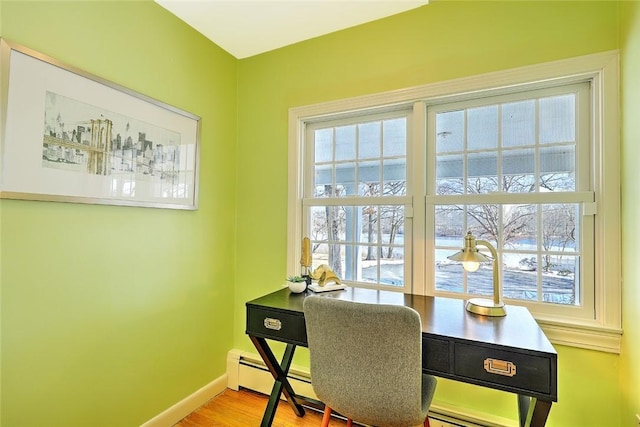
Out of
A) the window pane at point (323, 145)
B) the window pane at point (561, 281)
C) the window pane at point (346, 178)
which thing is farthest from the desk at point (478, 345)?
the window pane at point (323, 145)

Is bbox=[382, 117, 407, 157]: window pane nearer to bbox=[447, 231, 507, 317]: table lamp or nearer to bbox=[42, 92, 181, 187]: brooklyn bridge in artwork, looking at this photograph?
bbox=[447, 231, 507, 317]: table lamp

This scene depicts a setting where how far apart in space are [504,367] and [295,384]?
4.65ft

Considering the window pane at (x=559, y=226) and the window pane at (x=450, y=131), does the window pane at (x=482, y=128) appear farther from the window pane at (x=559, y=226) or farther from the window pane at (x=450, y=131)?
the window pane at (x=559, y=226)

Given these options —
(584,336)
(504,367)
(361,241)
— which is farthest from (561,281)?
(361,241)

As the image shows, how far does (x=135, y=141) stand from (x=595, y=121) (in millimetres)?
2328

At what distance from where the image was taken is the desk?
108cm

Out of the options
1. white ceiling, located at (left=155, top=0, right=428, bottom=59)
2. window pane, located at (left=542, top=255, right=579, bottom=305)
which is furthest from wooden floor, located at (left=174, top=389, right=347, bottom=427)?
white ceiling, located at (left=155, top=0, right=428, bottom=59)

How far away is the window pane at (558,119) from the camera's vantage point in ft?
5.33

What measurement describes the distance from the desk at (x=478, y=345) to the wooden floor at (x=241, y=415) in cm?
41

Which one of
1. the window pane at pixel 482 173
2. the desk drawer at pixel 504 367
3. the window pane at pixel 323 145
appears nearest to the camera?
the desk drawer at pixel 504 367

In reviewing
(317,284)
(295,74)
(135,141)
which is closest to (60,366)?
(135,141)

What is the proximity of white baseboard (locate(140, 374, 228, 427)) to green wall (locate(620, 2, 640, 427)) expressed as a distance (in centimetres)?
223

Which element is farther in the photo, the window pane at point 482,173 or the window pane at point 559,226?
the window pane at point 482,173

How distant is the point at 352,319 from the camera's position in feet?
3.85
